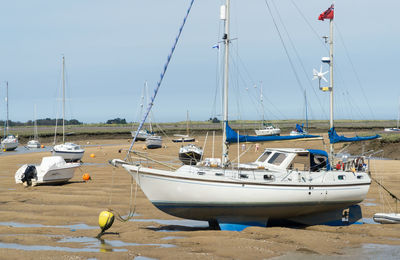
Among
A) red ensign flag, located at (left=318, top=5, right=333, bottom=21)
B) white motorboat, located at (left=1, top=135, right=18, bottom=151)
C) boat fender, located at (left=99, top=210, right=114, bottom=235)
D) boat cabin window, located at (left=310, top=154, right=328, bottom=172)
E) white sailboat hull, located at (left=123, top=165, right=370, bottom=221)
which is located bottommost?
white motorboat, located at (left=1, top=135, right=18, bottom=151)

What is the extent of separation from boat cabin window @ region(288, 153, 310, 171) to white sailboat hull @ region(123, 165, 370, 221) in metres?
1.12

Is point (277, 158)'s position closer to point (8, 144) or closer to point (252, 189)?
point (252, 189)

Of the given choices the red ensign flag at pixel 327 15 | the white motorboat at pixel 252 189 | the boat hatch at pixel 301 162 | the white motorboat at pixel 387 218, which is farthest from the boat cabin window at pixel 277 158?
the red ensign flag at pixel 327 15

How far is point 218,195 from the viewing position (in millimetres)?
14555

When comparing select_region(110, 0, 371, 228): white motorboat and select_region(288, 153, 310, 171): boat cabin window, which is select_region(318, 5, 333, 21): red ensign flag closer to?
select_region(110, 0, 371, 228): white motorboat

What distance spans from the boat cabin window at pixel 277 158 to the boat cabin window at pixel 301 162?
37 centimetres

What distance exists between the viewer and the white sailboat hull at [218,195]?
47.6 feet

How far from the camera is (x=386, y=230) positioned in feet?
50.5

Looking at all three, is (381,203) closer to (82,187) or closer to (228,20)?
(228,20)

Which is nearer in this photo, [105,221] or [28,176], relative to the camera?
[105,221]

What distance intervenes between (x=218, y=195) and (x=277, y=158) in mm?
3329

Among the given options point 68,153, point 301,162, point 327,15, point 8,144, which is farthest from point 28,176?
point 8,144

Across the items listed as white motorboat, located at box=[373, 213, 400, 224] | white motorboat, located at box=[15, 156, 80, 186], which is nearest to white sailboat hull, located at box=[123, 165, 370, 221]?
white motorboat, located at box=[373, 213, 400, 224]

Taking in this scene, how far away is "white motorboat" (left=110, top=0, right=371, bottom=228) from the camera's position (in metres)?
14.6
